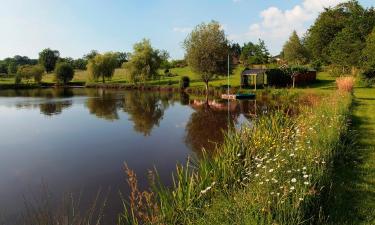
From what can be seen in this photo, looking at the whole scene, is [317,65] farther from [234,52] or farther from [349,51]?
[349,51]

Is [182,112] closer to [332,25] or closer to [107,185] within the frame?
[107,185]

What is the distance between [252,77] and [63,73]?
4673 cm

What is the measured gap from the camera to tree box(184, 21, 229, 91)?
43844 millimetres

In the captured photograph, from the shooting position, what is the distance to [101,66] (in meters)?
70.3

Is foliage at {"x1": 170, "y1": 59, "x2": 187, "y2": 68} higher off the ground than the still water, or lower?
higher

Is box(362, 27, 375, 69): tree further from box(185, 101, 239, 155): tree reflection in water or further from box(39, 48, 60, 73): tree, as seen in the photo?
box(39, 48, 60, 73): tree

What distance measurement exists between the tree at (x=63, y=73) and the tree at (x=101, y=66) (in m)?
8.67

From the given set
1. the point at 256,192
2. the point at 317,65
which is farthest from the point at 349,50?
the point at 256,192

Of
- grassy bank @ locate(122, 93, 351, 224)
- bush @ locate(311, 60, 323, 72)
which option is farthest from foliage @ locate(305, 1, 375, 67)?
grassy bank @ locate(122, 93, 351, 224)

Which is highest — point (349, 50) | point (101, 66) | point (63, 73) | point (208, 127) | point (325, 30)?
point (325, 30)

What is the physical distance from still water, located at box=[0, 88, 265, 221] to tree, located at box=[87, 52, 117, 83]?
1630 inches

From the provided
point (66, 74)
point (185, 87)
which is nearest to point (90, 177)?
point (185, 87)

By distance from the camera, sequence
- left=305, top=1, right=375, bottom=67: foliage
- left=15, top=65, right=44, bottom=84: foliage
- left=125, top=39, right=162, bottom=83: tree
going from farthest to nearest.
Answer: left=15, top=65, right=44, bottom=84: foliage → left=125, top=39, right=162, bottom=83: tree → left=305, top=1, right=375, bottom=67: foliage

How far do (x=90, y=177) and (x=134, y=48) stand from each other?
5384 cm
